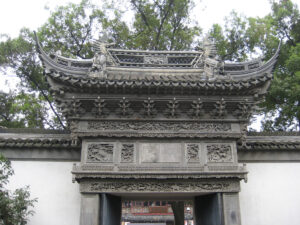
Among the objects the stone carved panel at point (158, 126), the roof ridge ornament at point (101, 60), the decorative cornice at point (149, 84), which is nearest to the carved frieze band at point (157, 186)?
the stone carved panel at point (158, 126)

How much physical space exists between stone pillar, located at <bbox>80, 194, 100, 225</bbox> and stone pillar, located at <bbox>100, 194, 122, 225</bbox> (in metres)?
0.19

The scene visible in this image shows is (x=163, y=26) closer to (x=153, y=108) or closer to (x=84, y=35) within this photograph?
(x=84, y=35)

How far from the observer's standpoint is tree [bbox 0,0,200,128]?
1809 centimetres

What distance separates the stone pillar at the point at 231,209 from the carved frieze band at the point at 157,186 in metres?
0.18

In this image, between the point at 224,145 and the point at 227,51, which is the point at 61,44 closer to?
the point at 227,51

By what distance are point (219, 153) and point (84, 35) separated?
1480cm

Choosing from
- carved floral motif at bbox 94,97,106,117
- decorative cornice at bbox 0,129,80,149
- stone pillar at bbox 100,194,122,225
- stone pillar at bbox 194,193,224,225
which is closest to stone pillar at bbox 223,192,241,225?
stone pillar at bbox 194,193,224,225

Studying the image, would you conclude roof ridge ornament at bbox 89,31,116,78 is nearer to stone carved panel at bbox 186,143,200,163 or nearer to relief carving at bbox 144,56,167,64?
relief carving at bbox 144,56,167,64

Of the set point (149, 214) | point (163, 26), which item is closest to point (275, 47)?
point (163, 26)

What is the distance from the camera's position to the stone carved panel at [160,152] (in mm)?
7453

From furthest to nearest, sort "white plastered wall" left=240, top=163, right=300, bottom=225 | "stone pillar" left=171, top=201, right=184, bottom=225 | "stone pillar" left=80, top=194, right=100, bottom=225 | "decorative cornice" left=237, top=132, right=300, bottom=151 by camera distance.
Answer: "stone pillar" left=171, top=201, right=184, bottom=225, "decorative cornice" left=237, top=132, right=300, bottom=151, "white plastered wall" left=240, top=163, right=300, bottom=225, "stone pillar" left=80, top=194, right=100, bottom=225

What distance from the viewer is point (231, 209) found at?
23.5 ft

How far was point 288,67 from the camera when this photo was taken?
1647 cm

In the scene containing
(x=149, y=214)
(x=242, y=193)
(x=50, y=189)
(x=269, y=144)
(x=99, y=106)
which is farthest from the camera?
(x=149, y=214)
